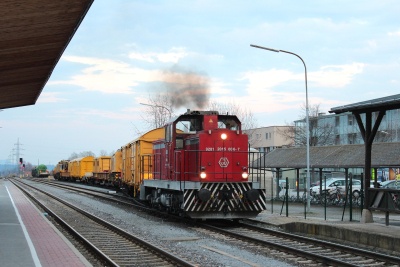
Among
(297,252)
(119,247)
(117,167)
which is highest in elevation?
(117,167)

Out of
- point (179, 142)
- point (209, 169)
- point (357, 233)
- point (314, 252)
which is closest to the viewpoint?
point (314, 252)

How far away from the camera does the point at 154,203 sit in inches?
698

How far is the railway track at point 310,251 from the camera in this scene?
27.4 feet

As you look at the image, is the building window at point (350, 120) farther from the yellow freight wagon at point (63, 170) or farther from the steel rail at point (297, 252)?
the steel rail at point (297, 252)

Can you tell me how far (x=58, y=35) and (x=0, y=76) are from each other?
4.16m

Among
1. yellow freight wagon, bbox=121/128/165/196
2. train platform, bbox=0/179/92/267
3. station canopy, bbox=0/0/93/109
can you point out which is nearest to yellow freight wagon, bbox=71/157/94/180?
yellow freight wagon, bbox=121/128/165/196

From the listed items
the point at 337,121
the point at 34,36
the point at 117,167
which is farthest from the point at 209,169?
the point at 337,121

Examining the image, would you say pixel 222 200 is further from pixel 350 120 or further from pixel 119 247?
pixel 350 120

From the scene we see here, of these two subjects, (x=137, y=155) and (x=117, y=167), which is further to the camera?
(x=117, y=167)

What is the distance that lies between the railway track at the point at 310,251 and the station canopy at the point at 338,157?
5288 millimetres

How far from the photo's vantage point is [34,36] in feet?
32.8

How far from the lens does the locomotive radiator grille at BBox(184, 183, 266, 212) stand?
515 inches

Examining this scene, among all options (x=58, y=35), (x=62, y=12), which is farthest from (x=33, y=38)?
(x=62, y=12)

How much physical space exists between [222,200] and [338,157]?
10.9m
